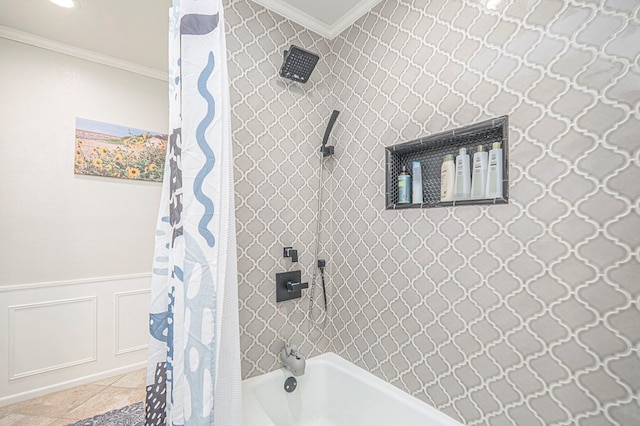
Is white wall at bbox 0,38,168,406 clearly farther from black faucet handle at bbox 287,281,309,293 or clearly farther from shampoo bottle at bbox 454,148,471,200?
shampoo bottle at bbox 454,148,471,200

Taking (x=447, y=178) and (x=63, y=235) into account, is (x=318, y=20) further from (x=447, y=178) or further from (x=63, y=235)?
(x=63, y=235)

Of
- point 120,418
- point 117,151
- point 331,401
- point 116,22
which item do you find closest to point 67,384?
point 120,418

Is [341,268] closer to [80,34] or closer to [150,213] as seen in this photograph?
[150,213]

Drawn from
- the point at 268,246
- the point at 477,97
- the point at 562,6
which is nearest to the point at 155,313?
the point at 268,246

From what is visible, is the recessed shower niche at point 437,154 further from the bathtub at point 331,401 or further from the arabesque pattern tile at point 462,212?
the bathtub at point 331,401

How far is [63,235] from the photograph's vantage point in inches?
90.1

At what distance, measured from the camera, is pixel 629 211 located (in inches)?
31.3

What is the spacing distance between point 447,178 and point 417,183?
0.53ft

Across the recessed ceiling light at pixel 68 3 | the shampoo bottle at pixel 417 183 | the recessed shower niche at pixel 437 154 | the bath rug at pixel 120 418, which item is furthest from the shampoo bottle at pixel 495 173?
the recessed ceiling light at pixel 68 3

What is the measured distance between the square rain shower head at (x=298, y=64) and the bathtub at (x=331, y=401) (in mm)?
1693

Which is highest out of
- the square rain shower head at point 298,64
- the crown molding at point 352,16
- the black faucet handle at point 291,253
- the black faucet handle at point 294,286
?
the crown molding at point 352,16

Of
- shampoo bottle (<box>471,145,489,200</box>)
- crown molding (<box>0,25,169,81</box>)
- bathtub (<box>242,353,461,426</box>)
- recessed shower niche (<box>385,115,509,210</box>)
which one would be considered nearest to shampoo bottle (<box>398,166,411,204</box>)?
recessed shower niche (<box>385,115,509,210</box>)

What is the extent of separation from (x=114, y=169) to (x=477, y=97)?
2862mm

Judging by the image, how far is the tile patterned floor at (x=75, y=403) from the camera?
191cm
